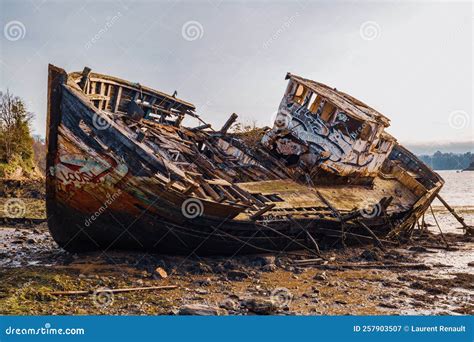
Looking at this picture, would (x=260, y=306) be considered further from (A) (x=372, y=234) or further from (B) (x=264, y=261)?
(A) (x=372, y=234)

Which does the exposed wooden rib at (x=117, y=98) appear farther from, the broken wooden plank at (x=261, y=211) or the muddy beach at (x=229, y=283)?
the broken wooden plank at (x=261, y=211)

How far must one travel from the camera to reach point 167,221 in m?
9.35

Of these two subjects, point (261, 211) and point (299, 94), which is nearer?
point (261, 211)

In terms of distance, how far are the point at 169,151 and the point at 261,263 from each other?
13.4 ft

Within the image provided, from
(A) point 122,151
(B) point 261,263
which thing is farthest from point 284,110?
(A) point 122,151

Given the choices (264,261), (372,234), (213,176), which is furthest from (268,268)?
(372,234)

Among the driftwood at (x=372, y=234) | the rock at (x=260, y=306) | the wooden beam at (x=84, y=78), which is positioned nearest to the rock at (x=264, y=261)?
the rock at (x=260, y=306)

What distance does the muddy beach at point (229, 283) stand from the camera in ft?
23.6

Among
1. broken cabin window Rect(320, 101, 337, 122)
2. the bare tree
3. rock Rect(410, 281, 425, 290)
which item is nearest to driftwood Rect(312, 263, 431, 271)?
rock Rect(410, 281, 425, 290)

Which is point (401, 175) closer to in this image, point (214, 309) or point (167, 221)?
point (167, 221)

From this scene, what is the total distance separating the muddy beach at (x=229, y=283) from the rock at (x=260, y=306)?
0.05ft

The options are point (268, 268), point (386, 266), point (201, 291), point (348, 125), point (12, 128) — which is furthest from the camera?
point (12, 128)

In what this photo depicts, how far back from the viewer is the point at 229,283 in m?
8.73

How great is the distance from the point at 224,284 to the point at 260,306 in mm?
1627
